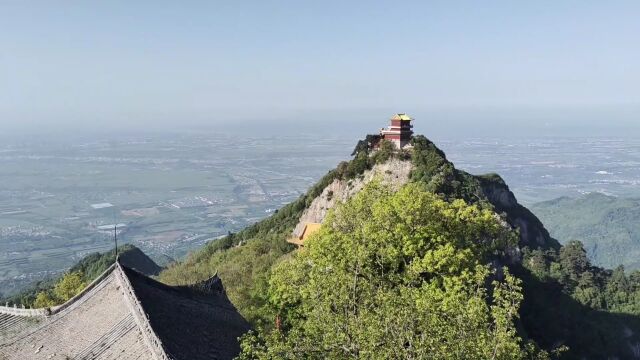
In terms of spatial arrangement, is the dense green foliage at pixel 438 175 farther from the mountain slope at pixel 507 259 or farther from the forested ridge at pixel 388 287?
the forested ridge at pixel 388 287

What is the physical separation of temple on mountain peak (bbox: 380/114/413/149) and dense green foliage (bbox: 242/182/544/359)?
3058cm

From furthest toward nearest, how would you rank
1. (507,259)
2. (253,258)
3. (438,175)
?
(507,259) < (438,175) < (253,258)

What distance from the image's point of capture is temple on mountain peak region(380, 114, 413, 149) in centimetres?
5800

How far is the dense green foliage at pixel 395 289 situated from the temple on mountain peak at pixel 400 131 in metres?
30.6

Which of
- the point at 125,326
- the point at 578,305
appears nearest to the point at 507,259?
the point at 578,305

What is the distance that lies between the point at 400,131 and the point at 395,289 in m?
41.2

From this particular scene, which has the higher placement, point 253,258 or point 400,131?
point 400,131

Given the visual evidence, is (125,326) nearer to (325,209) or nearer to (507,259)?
(325,209)

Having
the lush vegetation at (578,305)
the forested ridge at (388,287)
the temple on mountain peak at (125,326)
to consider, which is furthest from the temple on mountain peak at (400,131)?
the temple on mountain peak at (125,326)

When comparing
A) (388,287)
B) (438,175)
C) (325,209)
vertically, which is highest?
(388,287)

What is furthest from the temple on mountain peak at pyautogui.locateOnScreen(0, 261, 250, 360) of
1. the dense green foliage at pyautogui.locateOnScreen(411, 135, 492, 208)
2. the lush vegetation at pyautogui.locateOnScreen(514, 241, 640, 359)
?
the lush vegetation at pyautogui.locateOnScreen(514, 241, 640, 359)

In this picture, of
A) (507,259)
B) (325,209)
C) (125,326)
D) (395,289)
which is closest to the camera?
(125,326)

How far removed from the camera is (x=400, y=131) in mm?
58312

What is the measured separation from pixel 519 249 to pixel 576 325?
376 inches
